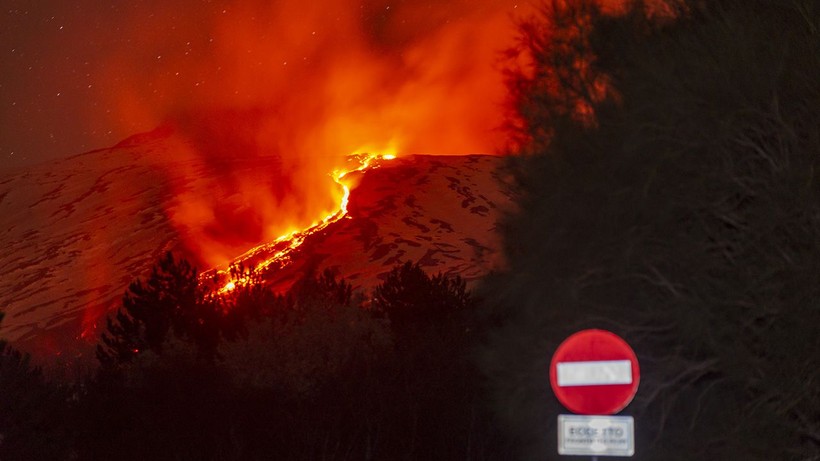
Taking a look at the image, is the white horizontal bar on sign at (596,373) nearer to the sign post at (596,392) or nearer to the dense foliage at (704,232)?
the sign post at (596,392)

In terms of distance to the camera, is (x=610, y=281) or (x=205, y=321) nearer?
(x=610, y=281)

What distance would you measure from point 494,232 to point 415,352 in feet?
81.8

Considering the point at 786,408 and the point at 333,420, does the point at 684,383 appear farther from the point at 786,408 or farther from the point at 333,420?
the point at 333,420

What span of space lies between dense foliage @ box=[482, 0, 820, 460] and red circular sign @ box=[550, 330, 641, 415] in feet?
24.2

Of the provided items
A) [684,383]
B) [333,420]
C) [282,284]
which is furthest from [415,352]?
[282,284]

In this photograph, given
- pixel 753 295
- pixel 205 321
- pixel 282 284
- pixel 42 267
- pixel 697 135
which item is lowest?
pixel 753 295

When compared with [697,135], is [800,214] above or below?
below

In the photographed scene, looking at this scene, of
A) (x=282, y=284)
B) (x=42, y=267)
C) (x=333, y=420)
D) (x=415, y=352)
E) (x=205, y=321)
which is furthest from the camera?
(x=42, y=267)

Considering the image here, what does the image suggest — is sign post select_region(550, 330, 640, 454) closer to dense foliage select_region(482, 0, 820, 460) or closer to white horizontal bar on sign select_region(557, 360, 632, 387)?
white horizontal bar on sign select_region(557, 360, 632, 387)

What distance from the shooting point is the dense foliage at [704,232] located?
1570 cm

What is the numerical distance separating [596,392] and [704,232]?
8.80 metres

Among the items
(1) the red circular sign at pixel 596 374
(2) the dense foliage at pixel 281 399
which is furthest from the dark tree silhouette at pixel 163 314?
(1) the red circular sign at pixel 596 374

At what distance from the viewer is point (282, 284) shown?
6019 inches

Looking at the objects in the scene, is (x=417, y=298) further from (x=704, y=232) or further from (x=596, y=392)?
(x=596, y=392)
